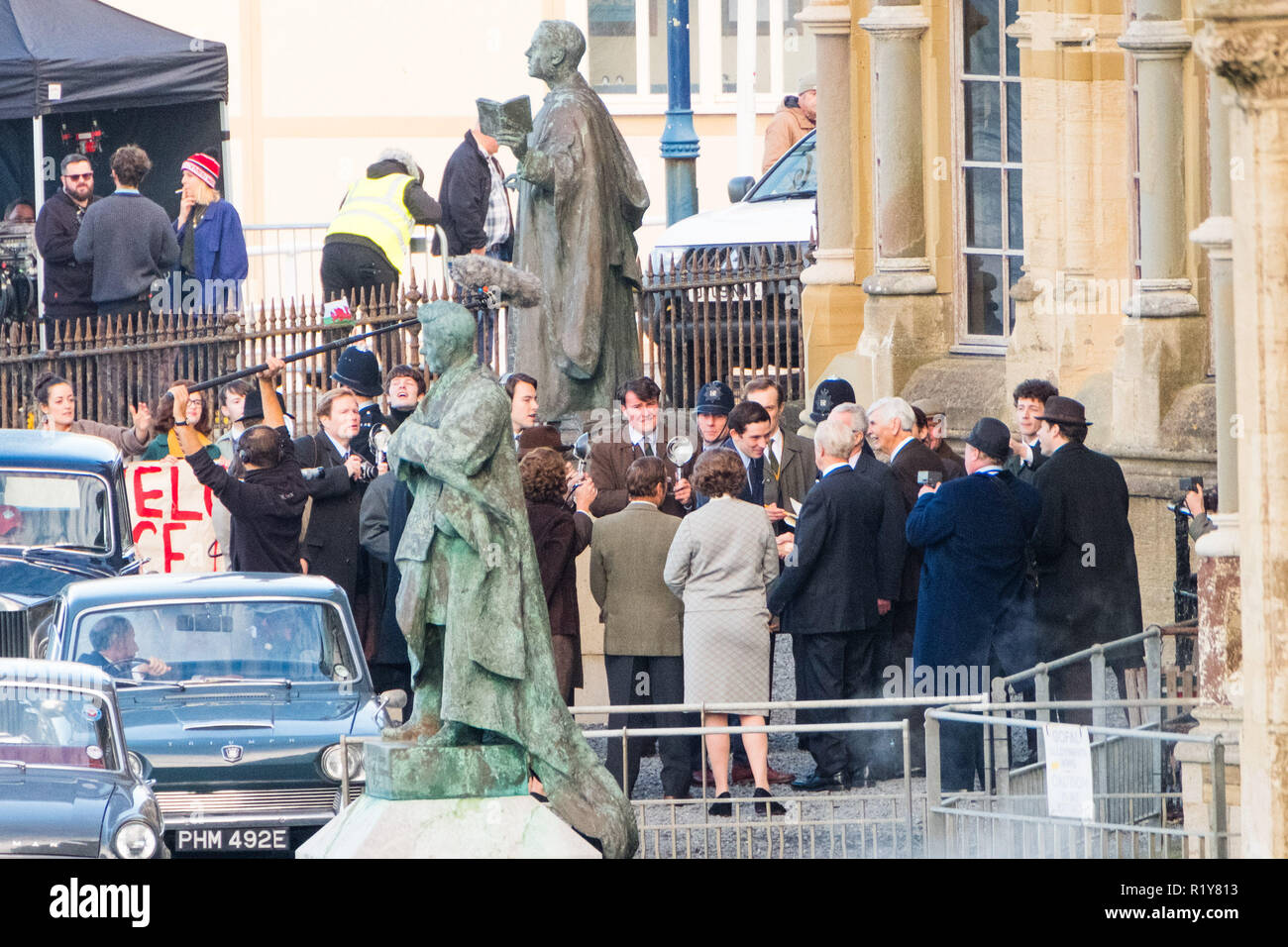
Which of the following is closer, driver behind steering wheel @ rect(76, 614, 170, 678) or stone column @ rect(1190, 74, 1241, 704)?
stone column @ rect(1190, 74, 1241, 704)

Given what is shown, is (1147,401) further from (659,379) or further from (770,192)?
(770,192)

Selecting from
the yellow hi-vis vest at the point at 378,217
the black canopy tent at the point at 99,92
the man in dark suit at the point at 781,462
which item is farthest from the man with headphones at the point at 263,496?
the black canopy tent at the point at 99,92

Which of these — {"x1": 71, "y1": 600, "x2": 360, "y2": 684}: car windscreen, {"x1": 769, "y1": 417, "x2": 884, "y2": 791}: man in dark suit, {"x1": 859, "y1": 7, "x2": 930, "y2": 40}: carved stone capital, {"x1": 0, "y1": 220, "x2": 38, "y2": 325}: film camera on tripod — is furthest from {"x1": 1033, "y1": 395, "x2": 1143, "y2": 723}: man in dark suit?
{"x1": 0, "y1": 220, "x2": 38, "y2": 325}: film camera on tripod

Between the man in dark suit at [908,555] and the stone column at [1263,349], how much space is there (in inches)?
204

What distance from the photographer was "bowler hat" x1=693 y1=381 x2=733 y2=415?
46.7 feet

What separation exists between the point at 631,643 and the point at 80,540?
3830 mm

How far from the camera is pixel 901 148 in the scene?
18516 mm

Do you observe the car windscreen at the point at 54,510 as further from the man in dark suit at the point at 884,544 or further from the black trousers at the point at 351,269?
the black trousers at the point at 351,269

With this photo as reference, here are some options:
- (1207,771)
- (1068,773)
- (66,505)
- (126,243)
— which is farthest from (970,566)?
(126,243)

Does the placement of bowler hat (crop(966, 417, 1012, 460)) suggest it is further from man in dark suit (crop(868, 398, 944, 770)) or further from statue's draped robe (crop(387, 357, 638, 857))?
statue's draped robe (crop(387, 357, 638, 857))

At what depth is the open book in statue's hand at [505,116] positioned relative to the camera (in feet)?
45.1

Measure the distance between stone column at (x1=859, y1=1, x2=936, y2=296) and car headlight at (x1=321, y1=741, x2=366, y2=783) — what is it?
7.40 metres

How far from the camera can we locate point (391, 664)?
13.9 meters

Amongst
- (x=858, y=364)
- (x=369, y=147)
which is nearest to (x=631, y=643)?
(x=858, y=364)
